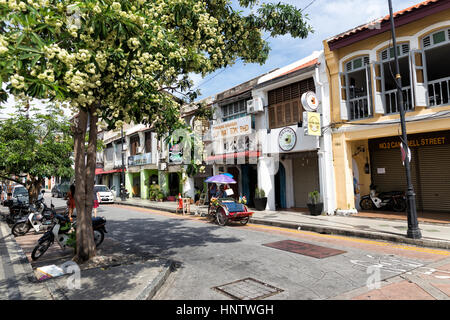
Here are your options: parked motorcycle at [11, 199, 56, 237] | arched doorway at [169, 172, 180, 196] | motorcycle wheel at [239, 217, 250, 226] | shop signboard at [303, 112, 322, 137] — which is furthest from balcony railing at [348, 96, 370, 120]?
arched doorway at [169, 172, 180, 196]

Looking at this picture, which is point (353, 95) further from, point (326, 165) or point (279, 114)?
point (279, 114)

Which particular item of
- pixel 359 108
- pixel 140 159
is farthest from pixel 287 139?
pixel 140 159

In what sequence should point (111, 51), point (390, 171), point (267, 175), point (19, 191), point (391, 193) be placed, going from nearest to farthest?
point (111, 51)
point (391, 193)
point (390, 171)
point (267, 175)
point (19, 191)

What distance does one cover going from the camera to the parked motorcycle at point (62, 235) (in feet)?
26.9

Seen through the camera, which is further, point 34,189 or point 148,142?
point 148,142

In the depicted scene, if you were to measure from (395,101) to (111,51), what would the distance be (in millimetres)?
12412

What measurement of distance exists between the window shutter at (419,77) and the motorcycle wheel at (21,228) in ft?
51.9

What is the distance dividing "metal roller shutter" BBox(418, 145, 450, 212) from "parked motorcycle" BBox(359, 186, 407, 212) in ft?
3.06

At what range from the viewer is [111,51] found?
5105mm

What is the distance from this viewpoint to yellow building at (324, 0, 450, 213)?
1136 centimetres

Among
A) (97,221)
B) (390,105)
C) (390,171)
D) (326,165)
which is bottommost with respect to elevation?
(97,221)

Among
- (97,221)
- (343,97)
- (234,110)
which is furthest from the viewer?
(234,110)

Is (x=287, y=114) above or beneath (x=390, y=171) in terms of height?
above

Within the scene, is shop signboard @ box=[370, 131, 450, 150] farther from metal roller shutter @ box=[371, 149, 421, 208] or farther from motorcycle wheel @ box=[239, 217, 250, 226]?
motorcycle wheel @ box=[239, 217, 250, 226]
